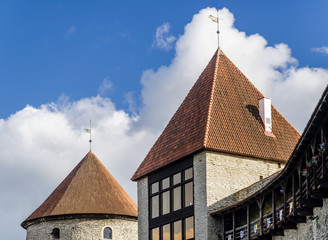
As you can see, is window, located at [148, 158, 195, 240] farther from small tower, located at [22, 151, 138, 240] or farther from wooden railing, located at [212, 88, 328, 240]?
small tower, located at [22, 151, 138, 240]

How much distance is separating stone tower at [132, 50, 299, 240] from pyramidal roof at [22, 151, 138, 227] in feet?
28.8

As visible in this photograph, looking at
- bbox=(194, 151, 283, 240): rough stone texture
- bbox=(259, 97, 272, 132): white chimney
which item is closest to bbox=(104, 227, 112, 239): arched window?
bbox=(194, 151, 283, 240): rough stone texture

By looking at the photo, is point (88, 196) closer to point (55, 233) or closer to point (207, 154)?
point (55, 233)

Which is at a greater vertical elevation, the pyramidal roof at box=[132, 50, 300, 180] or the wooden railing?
the pyramidal roof at box=[132, 50, 300, 180]

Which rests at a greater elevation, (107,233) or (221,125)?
(221,125)

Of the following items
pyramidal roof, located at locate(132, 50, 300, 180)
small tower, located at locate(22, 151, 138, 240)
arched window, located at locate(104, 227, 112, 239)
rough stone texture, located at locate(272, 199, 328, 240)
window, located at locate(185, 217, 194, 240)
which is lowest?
rough stone texture, located at locate(272, 199, 328, 240)

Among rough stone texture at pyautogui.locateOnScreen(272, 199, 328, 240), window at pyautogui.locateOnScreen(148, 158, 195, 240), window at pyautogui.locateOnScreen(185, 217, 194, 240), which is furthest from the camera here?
window at pyautogui.locateOnScreen(148, 158, 195, 240)

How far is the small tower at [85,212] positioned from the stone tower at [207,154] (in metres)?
8.52

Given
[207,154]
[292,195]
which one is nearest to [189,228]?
[207,154]

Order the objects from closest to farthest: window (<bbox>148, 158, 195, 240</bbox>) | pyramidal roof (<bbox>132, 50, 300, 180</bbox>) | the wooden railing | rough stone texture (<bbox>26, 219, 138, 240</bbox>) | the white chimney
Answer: the wooden railing → window (<bbox>148, 158, 195, 240</bbox>) → pyramidal roof (<bbox>132, 50, 300, 180</bbox>) → the white chimney → rough stone texture (<bbox>26, 219, 138, 240</bbox>)

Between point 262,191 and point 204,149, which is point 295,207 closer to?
point 262,191

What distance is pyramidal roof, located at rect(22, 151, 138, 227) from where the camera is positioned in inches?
1783

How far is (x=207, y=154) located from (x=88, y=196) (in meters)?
14.8

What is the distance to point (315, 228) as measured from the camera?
24.0 meters
